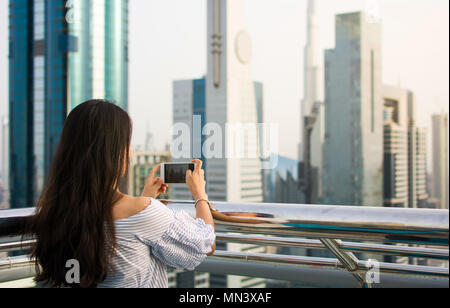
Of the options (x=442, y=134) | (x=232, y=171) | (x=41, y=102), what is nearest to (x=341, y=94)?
(x=442, y=134)

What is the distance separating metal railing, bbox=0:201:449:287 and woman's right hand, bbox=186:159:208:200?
0.21 feet

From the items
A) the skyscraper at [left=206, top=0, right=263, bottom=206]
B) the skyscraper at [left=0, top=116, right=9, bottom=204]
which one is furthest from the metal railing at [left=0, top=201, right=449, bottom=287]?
the skyscraper at [left=0, top=116, right=9, bottom=204]

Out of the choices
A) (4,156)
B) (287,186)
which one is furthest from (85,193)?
(287,186)

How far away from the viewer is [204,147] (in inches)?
49.9

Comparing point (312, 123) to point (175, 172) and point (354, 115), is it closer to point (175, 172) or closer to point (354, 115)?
point (354, 115)

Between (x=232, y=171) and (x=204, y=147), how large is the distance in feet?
97.0

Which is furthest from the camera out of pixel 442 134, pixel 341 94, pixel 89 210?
pixel 341 94

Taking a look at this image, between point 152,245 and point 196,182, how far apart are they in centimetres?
21

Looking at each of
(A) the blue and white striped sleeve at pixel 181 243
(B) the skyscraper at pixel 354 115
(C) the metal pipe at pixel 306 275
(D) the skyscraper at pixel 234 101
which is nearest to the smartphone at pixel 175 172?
(A) the blue and white striped sleeve at pixel 181 243

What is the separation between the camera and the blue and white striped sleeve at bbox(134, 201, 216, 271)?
2.84 ft

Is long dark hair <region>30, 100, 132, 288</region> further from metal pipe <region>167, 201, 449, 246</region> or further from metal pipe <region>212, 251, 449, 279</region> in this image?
metal pipe <region>212, 251, 449, 279</region>

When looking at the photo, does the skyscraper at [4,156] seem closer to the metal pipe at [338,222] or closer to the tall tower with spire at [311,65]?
the tall tower with spire at [311,65]

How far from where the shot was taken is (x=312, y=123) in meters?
58.7
